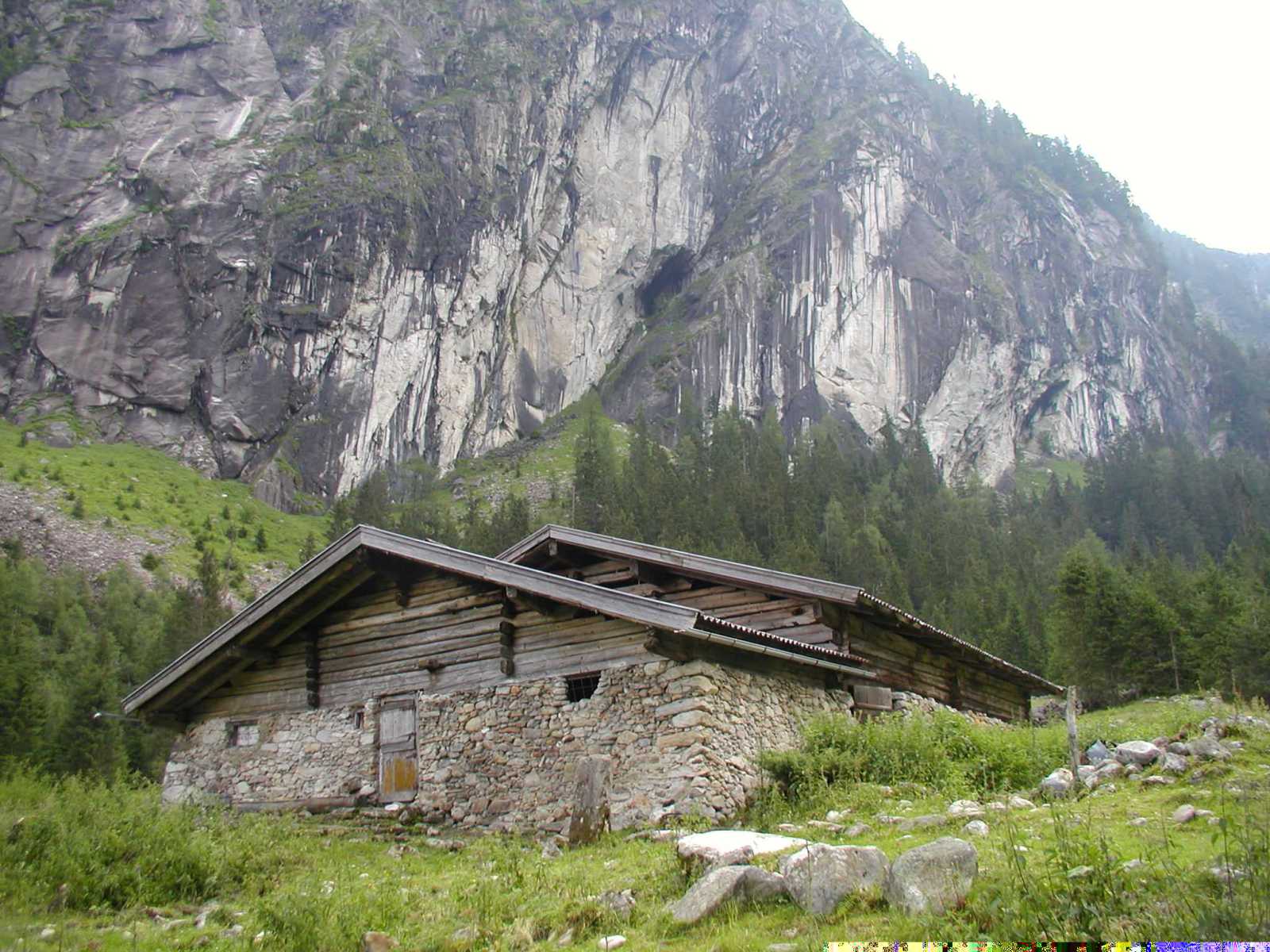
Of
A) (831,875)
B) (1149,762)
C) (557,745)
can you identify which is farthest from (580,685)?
(831,875)

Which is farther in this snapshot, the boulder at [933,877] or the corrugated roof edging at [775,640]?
the corrugated roof edging at [775,640]

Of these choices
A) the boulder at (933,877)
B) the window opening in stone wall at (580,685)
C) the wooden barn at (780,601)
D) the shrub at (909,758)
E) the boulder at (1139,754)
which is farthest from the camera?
the wooden barn at (780,601)

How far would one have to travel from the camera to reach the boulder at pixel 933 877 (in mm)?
6172

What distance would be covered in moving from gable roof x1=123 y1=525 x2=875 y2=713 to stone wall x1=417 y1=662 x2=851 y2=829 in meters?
0.66

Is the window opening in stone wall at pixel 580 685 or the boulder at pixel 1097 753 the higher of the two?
the window opening in stone wall at pixel 580 685

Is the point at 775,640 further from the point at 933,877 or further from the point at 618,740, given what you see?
the point at 933,877

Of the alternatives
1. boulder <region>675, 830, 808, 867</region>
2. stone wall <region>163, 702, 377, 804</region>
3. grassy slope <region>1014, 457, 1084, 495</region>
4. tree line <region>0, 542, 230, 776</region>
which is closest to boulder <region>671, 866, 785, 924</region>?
boulder <region>675, 830, 808, 867</region>

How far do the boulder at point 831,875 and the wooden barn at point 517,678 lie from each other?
17.9 feet

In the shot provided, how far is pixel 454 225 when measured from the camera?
109000mm

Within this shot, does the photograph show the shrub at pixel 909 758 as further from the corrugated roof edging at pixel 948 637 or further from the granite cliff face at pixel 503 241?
the granite cliff face at pixel 503 241

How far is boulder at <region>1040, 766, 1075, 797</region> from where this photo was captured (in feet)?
34.8

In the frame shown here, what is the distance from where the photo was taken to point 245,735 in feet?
55.9

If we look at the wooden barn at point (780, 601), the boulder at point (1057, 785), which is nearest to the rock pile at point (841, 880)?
the boulder at point (1057, 785)

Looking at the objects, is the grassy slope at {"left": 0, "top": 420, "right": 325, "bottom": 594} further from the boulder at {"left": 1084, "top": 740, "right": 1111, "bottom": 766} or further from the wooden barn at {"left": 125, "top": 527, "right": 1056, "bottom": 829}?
the boulder at {"left": 1084, "top": 740, "right": 1111, "bottom": 766}
